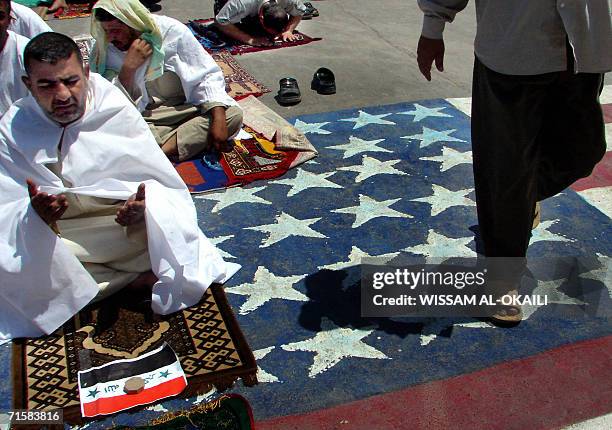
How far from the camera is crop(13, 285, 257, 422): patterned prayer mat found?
2887mm

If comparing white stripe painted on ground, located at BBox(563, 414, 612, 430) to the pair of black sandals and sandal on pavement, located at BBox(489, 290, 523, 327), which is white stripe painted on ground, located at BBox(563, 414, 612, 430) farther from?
the pair of black sandals

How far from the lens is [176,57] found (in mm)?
4863

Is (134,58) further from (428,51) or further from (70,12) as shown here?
(70,12)

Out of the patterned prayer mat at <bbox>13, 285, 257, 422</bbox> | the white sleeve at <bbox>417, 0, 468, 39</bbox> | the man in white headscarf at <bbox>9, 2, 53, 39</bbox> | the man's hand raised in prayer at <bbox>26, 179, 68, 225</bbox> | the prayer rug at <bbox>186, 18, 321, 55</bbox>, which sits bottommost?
the prayer rug at <bbox>186, 18, 321, 55</bbox>

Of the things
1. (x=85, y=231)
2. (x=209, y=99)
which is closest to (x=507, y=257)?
(x=85, y=231)

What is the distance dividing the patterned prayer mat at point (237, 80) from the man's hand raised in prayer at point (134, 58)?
1448 mm

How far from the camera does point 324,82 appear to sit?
613 cm

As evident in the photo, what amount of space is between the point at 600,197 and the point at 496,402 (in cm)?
205

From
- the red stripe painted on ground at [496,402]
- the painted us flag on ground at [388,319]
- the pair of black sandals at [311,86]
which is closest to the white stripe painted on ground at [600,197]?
the painted us flag on ground at [388,319]

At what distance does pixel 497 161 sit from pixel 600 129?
44 cm

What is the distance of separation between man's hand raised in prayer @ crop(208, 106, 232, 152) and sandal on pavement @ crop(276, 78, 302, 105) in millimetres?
1037

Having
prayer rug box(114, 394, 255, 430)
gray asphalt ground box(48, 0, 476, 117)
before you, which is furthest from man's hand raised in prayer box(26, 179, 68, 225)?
gray asphalt ground box(48, 0, 476, 117)

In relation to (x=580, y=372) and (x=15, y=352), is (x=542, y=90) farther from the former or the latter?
(x=15, y=352)

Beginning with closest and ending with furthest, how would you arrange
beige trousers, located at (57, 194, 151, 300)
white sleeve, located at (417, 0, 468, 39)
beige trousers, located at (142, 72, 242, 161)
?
1. white sleeve, located at (417, 0, 468, 39)
2. beige trousers, located at (57, 194, 151, 300)
3. beige trousers, located at (142, 72, 242, 161)
